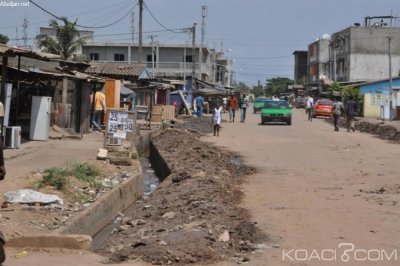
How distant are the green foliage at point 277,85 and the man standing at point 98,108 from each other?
12164 centimetres

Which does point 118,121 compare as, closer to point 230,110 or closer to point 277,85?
point 230,110

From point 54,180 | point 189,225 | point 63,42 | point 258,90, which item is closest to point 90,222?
point 54,180

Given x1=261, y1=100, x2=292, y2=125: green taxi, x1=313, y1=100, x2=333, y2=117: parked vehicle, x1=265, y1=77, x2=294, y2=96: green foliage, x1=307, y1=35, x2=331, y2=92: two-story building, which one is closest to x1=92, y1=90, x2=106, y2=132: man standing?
x1=261, y1=100, x2=292, y2=125: green taxi

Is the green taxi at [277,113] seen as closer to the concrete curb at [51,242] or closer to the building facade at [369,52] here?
the concrete curb at [51,242]

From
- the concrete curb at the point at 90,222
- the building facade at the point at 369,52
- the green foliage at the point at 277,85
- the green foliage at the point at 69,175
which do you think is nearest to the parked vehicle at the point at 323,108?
the building facade at the point at 369,52

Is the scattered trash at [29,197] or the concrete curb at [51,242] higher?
the scattered trash at [29,197]

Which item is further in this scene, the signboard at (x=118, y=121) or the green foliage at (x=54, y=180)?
the signboard at (x=118, y=121)

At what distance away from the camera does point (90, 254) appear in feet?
24.0

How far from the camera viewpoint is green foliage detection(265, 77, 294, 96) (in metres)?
148

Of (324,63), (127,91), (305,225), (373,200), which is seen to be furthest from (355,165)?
(324,63)

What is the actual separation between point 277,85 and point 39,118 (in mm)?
137337

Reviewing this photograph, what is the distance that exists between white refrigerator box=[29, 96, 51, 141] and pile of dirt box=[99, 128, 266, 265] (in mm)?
5149

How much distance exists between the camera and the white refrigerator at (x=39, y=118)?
18984mm

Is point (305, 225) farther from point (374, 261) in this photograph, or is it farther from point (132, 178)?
point (132, 178)
